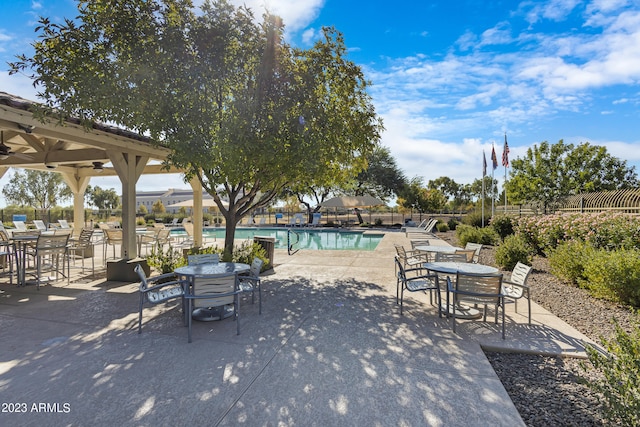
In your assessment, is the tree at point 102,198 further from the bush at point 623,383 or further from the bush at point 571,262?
the bush at point 623,383

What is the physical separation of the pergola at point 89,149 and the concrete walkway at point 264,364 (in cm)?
269

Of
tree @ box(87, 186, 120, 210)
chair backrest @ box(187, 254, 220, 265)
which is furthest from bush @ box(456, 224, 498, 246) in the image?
tree @ box(87, 186, 120, 210)

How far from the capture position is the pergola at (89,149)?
17.8 feet

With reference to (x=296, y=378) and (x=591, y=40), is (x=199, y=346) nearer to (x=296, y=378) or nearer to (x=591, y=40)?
(x=296, y=378)

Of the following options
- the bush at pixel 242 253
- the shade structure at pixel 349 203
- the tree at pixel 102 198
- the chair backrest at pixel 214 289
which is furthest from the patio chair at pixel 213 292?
the tree at pixel 102 198

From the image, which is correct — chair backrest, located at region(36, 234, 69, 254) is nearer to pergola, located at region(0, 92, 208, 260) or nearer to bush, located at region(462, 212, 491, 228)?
pergola, located at region(0, 92, 208, 260)

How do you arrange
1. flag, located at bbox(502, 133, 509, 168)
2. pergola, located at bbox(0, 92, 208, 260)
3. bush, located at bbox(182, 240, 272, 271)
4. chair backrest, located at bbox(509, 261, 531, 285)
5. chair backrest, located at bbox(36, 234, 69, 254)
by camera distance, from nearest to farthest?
chair backrest, located at bbox(509, 261, 531, 285) → pergola, located at bbox(0, 92, 208, 260) → chair backrest, located at bbox(36, 234, 69, 254) → bush, located at bbox(182, 240, 272, 271) → flag, located at bbox(502, 133, 509, 168)

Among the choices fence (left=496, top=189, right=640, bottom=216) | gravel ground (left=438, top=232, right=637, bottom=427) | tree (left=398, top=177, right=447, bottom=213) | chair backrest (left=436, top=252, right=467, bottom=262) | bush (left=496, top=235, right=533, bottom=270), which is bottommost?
gravel ground (left=438, top=232, right=637, bottom=427)

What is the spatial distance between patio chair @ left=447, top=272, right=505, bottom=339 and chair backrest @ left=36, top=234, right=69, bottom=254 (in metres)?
7.27

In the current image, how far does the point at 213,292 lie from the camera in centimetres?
387

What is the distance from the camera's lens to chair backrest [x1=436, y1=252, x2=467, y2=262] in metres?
5.89

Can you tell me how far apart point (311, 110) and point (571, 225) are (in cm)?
758

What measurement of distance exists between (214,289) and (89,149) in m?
7.34

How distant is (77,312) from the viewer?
15.5 ft
